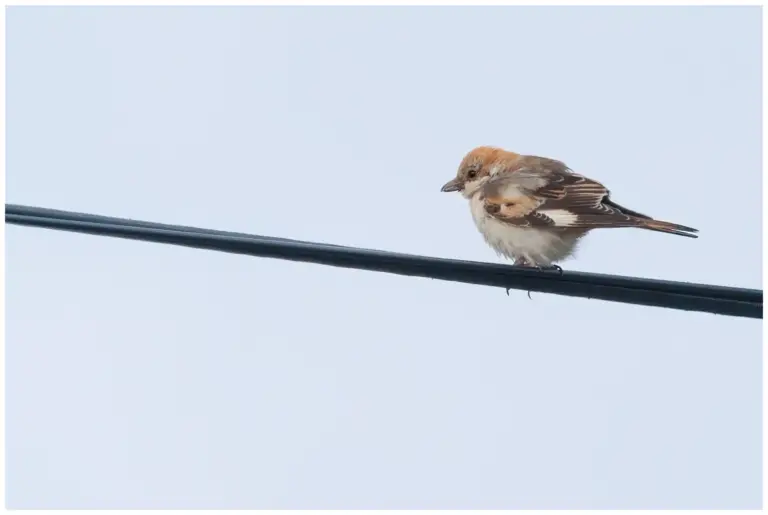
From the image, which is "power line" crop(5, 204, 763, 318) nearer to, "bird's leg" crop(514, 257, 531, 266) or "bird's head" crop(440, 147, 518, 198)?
"bird's leg" crop(514, 257, 531, 266)

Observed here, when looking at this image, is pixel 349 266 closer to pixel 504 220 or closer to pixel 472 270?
pixel 472 270

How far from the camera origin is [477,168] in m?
9.11

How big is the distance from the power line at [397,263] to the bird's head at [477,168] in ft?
10.2

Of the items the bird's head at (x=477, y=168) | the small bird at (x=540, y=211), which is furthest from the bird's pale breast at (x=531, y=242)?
the bird's head at (x=477, y=168)

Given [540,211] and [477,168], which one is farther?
[477,168]

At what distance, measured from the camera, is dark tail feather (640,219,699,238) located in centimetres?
675

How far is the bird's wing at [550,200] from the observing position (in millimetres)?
7719

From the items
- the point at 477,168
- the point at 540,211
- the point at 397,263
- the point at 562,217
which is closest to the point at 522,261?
the point at 540,211

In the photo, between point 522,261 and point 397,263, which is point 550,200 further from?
point 397,263

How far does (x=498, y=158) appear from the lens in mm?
9047

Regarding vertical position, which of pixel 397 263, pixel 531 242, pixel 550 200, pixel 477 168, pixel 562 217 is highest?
pixel 477 168

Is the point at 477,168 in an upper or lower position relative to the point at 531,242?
upper

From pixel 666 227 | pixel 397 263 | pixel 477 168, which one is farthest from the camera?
pixel 477 168

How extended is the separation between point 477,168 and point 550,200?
1141 mm
